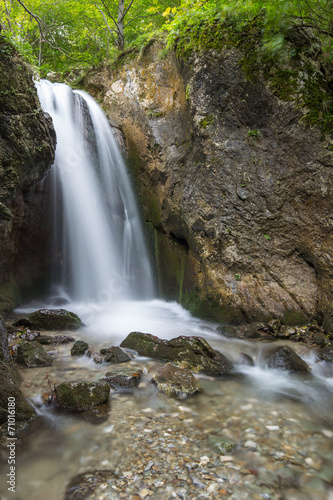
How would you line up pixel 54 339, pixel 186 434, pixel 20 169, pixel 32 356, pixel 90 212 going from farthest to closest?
pixel 90 212 → pixel 20 169 → pixel 54 339 → pixel 32 356 → pixel 186 434

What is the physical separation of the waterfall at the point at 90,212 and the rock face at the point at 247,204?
1.66 m

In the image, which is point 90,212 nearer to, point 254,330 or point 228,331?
point 228,331

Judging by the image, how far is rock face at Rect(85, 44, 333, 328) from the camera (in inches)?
236

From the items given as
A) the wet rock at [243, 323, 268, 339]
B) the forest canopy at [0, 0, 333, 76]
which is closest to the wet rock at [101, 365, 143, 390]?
the wet rock at [243, 323, 268, 339]

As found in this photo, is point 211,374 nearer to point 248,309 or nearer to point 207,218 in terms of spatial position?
point 248,309

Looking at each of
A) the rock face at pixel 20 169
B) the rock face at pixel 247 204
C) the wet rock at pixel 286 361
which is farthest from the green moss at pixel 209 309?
the rock face at pixel 20 169

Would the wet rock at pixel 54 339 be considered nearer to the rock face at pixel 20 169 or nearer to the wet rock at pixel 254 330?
the rock face at pixel 20 169

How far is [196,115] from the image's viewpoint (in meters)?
7.20

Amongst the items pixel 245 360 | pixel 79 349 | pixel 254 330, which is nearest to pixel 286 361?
pixel 245 360

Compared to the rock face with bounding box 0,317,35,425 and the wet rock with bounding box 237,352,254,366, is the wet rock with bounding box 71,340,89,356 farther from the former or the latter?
the wet rock with bounding box 237,352,254,366

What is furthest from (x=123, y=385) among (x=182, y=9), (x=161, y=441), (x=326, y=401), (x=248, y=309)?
(x=182, y=9)

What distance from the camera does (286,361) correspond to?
4.59m

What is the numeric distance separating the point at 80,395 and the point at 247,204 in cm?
507

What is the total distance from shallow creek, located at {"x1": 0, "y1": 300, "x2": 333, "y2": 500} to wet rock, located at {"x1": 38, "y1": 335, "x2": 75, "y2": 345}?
99 cm
